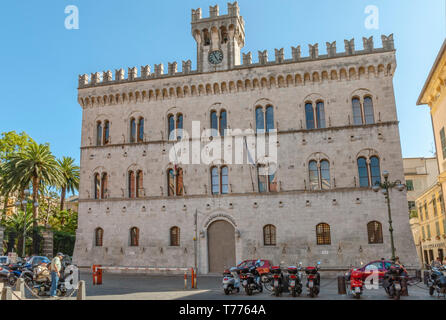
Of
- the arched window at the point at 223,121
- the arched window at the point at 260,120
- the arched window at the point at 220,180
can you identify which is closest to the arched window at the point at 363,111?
the arched window at the point at 260,120

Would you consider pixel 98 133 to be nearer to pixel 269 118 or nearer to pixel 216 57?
pixel 216 57

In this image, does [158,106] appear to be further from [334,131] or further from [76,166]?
[76,166]

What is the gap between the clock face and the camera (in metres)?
30.0

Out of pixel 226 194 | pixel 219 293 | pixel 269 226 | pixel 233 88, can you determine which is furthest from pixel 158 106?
pixel 219 293

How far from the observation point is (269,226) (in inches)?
1056

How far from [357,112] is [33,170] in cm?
3020

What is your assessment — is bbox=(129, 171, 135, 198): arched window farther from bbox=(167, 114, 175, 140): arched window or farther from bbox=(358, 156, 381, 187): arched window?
bbox=(358, 156, 381, 187): arched window

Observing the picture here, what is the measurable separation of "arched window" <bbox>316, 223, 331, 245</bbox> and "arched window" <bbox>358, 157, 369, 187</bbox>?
368cm

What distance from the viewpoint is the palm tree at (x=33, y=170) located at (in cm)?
3712

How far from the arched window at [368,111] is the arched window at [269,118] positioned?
6.46 metres

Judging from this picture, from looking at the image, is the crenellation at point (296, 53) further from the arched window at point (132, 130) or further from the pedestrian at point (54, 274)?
the pedestrian at point (54, 274)

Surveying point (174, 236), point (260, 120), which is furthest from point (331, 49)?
point (174, 236)

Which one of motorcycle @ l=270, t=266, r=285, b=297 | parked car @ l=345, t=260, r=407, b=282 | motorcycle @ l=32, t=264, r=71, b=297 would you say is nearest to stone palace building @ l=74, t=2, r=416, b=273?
parked car @ l=345, t=260, r=407, b=282
